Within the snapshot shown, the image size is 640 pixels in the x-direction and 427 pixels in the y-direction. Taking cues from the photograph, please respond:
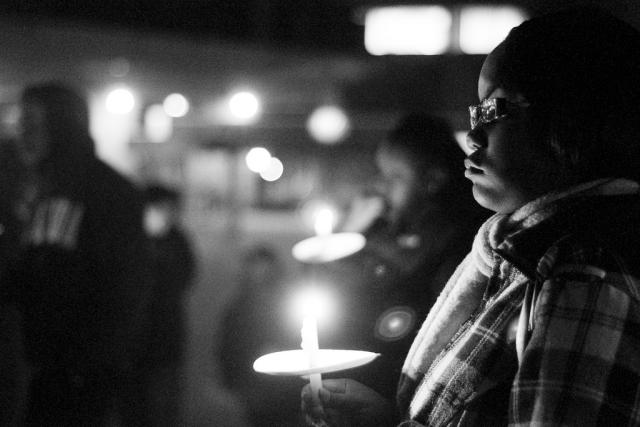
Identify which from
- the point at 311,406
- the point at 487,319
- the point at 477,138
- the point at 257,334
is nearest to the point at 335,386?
the point at 311,406

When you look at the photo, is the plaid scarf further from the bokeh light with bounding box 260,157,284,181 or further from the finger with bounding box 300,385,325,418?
the bokeh light with bounding box 260,157,284,181

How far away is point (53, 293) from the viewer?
3420mm

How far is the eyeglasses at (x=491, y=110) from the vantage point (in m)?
1.34

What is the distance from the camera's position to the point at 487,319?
1.33 m

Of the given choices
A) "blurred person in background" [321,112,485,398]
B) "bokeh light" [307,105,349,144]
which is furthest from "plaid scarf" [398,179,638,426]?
"bokeh light" [307,105,349,144]

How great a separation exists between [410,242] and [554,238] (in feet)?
6.71

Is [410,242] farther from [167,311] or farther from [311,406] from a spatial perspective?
[167,311]

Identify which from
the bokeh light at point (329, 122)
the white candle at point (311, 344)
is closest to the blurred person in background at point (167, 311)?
the bokeh light at point (329, 122)

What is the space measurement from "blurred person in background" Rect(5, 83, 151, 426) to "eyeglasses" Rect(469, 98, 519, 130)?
2.43 m

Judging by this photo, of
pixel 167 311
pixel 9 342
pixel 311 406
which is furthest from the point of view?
pixel 167 311

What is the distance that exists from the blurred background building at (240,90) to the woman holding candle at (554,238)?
5711mm

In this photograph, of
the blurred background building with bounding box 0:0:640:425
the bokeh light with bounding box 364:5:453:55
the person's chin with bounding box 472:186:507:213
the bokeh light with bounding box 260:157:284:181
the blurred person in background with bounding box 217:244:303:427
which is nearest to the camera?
the person's chin with bounding box 472:186:507:213

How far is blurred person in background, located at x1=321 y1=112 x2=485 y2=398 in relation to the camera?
3059 millimetres

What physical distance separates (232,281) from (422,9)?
14.4ft
